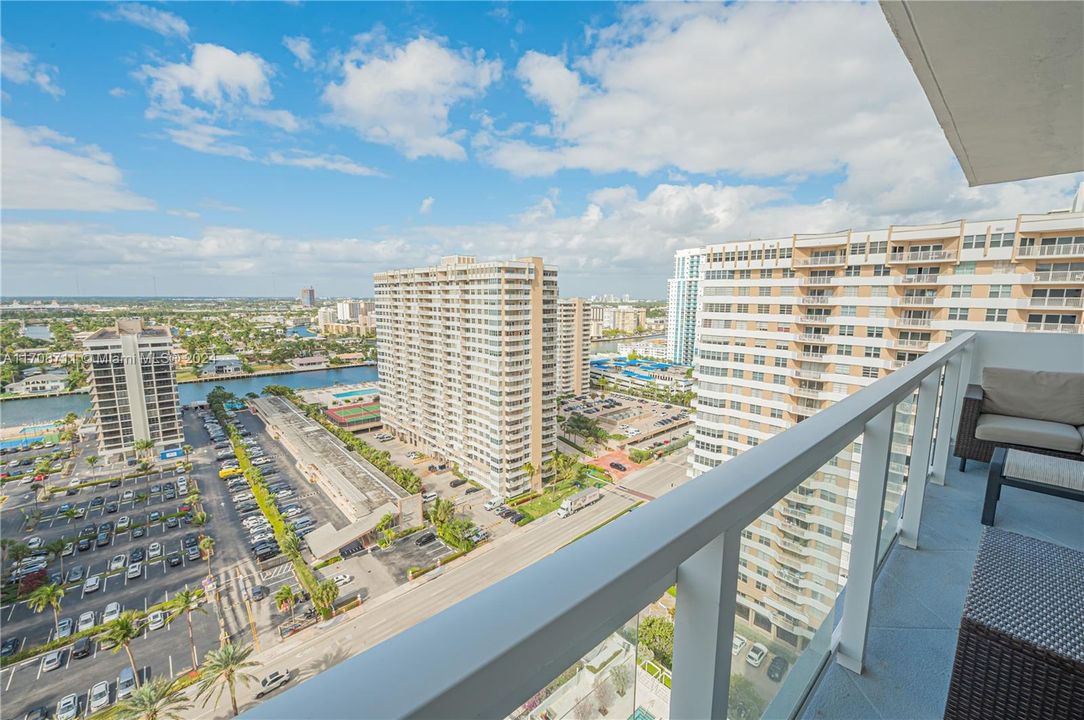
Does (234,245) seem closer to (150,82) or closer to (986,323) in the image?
(150,82)

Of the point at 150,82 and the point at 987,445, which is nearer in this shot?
the point at 987,445

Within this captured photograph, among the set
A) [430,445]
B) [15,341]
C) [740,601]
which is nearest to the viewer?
[740,601]

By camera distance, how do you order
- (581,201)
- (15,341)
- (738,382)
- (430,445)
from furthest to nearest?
(581,201), (15,341), (430,445), (738,382)

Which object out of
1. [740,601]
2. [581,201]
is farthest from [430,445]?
[581,201]

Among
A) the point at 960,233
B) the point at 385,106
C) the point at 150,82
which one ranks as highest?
the point at 150,82

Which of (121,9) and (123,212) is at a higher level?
(121,9)

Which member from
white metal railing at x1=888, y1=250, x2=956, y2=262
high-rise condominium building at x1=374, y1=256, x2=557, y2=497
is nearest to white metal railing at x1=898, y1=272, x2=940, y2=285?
white metal railing at x1=888, y1=250, x2=956, y2=262

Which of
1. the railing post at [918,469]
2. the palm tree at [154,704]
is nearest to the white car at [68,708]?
the palm tree at [154,704]

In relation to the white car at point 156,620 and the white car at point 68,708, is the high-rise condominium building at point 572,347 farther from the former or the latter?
the white car at point 68,708
